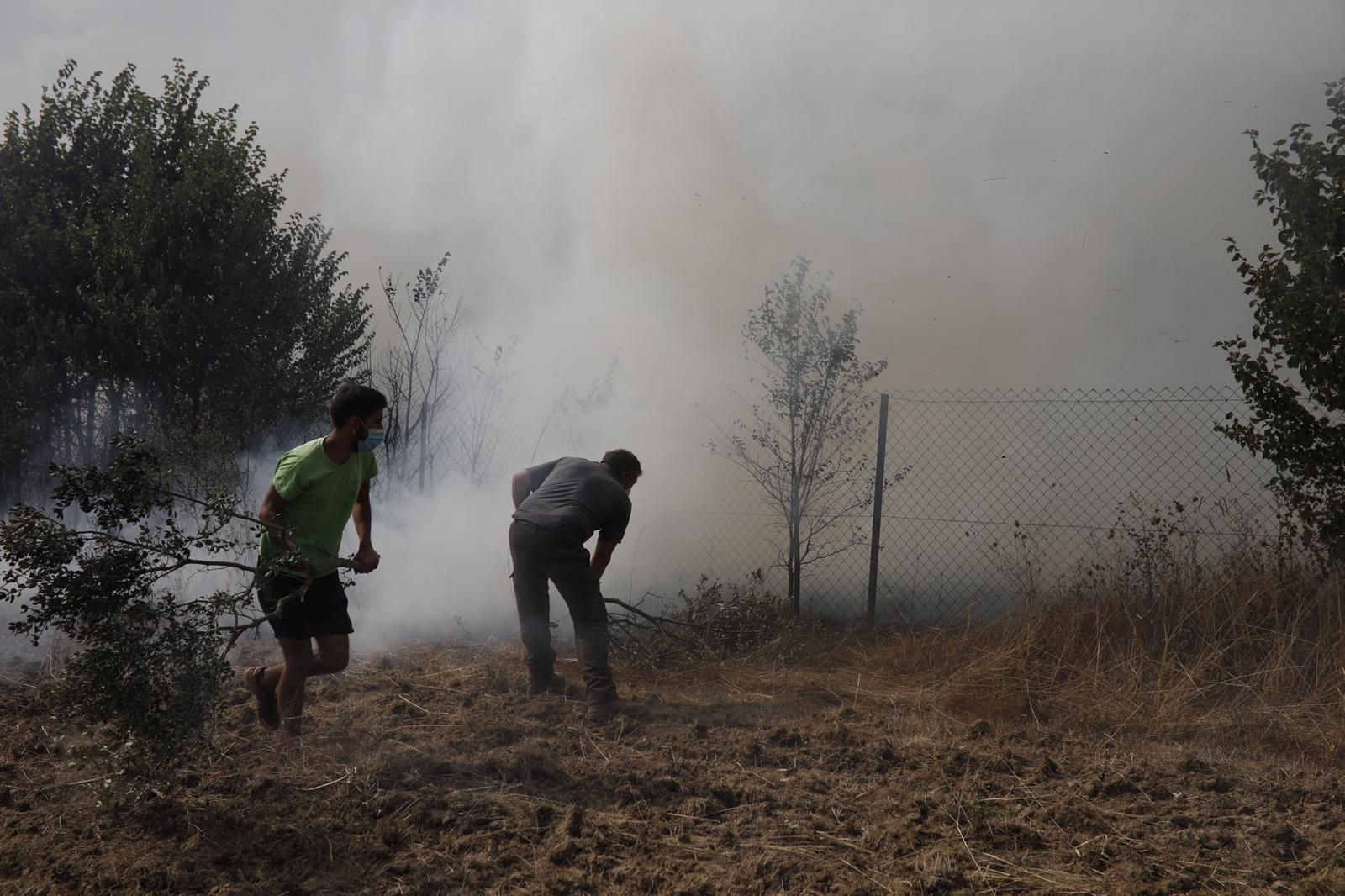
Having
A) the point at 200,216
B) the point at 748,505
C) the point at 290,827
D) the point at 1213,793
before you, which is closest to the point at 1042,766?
the point at 1213,793

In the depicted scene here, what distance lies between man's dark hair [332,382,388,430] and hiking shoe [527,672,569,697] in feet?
5.96

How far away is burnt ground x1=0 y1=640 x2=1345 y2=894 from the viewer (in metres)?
3.09

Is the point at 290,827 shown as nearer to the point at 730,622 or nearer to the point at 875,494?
the point at 730,622

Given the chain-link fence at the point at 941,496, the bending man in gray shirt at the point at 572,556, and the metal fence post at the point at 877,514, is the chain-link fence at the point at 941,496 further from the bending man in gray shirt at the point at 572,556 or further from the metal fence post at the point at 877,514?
the bending man in gray shirt at the point at 572,556

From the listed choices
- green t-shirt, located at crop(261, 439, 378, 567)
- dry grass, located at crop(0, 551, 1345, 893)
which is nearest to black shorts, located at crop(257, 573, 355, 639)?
green t-shirt, located at crop(261, 439, 378, 567)

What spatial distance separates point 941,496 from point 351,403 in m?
6.69

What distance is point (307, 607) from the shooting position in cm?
414

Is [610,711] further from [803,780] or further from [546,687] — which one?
[803,780]

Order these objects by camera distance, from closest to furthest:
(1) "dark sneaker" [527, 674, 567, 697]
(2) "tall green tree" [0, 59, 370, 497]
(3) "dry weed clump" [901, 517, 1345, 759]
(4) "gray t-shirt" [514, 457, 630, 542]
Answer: (3) "dry weed clump" [901, 517, 1345, 759]
(4) "gray t-shirt" [514, 457, 630, 542]
(1) "dark sneaker" [527, 674, 567, 697]
(2) "tall green tree" [0, 59, 370, 497]

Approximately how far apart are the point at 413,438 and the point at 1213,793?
8446 millimetres

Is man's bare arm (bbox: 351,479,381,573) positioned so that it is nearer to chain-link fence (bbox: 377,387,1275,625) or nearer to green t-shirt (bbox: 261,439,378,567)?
green t-shirt (bbox: 261,439,378,567)

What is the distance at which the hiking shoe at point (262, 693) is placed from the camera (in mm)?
4281

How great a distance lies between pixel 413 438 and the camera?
10516 millimetres

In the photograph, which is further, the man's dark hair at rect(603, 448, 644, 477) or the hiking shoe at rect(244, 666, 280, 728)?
the man's dark hair at rect(603, 448, 644, 477)
